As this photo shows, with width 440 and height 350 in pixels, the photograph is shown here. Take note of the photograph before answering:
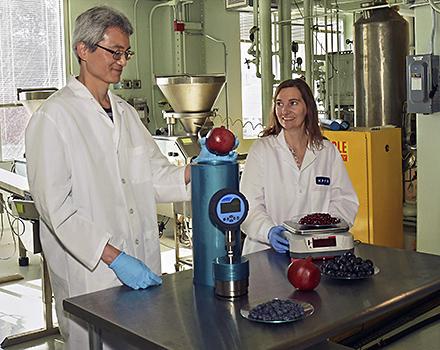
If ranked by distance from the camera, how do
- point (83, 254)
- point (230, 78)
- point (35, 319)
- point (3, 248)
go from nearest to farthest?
point (83, 254) → point (35, 319) → point (3, 248) → point (230, 78)

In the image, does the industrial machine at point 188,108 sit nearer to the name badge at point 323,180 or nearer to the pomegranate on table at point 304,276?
the name badge at point 323,180

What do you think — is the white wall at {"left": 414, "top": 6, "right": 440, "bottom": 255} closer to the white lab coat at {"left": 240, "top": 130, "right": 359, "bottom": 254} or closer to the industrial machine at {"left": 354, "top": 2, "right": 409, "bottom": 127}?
the industrial machine at {"left": 354, "top": 2, "right": 409, "bottom": 127}

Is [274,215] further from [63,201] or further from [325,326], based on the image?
[325,326]

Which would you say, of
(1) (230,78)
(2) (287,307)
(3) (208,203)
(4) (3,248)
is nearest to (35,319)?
(4) (3,248)

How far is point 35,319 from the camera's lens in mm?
3545

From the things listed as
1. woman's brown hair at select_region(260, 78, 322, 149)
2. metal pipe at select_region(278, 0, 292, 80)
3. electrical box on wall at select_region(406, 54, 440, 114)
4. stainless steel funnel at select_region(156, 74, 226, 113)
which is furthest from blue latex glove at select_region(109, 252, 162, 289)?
metal pipe at select_region(278, 0, 292, 80)

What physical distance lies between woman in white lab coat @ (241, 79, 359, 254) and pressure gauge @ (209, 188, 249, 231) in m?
0.79

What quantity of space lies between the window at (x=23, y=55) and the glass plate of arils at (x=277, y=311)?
14.4 ft

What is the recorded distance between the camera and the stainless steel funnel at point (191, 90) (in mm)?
4508

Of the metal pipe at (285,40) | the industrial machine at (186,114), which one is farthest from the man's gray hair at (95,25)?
the metal pipe at (285,40)

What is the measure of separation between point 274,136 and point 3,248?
3.61 metres

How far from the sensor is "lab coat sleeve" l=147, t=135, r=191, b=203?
6.47 ft

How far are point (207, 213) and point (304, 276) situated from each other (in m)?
0.29

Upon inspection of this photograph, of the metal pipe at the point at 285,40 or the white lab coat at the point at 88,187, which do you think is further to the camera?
the metal pipe at the point at 285,40
